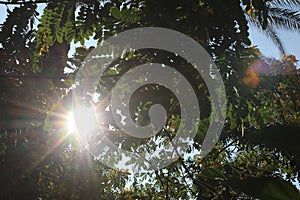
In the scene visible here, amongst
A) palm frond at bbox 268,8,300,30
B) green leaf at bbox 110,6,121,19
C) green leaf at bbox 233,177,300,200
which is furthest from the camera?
palm frond at bbox 268,8,300,30

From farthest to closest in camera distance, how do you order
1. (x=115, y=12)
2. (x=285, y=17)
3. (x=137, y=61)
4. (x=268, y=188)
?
(x=285, y=17) → (x=137, y=61) → (x=115, y=12) → (x=268, y=188)

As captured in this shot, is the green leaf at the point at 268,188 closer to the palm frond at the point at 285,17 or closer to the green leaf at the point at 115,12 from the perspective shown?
the green leaf at the point at 115,12

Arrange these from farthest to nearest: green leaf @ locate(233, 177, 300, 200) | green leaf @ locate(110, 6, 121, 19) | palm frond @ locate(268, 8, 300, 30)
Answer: palm frond @ locate(268, 8, 300, 30)
green leaf @ locate(110, 6, 121, 19)
green leaf @ locate(233, 177, 300, 200)

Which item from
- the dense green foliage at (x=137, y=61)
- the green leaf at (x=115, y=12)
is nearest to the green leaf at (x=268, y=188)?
the dense green foliage at (x=137, y=61)

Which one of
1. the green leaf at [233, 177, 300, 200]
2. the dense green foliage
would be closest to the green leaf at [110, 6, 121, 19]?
the dense green foliage

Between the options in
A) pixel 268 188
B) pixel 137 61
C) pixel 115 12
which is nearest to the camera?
pixel 268 188

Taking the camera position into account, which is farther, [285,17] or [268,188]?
[285,17]

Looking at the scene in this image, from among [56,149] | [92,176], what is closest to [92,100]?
[56,149]

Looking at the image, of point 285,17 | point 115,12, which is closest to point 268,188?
point 115,12

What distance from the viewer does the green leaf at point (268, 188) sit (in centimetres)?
100

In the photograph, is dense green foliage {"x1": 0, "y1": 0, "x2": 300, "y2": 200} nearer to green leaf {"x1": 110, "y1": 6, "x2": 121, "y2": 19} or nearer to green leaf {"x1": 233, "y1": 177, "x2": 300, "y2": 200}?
green leaf {"x1": 110, "y1": 6, "x2": 121, "y2": 19}

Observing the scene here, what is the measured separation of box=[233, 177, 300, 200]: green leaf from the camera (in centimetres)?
100

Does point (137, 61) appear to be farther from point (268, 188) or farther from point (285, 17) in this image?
point (285, 17)

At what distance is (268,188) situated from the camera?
3.32 ft
